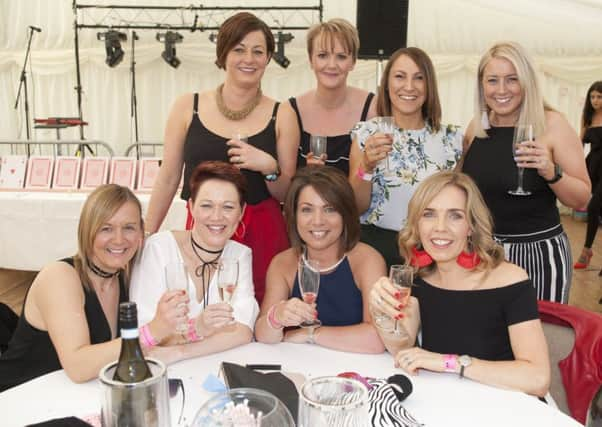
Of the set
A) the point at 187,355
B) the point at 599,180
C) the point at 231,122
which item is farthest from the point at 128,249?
the point at 599,180

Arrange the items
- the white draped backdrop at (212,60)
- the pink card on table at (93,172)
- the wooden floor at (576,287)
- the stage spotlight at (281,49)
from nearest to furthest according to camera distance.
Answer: the wooden floor at (576,287) < the pink card on table at (93,172) < the stage spotlight at (281,49) < the white draped backdrop at (212,60)

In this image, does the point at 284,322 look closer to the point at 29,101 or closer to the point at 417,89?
the point at 417,89

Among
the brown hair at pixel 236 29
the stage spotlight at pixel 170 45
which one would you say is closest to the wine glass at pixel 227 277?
the brown hair at pixel 236 29

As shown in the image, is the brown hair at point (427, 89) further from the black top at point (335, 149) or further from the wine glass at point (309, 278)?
the wine glass at point (309, 278)

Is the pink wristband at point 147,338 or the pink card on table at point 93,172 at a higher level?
the pink card on table at point 93,172

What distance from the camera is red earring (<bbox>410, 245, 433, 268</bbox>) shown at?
189cm

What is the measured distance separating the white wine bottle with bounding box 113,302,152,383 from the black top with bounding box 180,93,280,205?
4.63 feet

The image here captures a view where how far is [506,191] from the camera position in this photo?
2.38 m

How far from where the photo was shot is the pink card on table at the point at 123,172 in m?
4.76

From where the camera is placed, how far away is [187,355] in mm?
1626

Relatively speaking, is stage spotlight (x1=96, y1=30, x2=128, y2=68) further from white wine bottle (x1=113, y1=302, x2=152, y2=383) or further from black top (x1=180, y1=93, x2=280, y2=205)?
white wine bottle (x1=113, y1=302, x2=152, y2=383)

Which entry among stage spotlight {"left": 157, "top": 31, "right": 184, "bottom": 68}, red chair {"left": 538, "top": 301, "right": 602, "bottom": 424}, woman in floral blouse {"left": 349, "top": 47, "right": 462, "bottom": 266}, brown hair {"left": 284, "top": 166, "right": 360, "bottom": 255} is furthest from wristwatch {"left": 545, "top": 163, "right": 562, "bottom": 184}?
stage spotlight {"left": 157, "top": 31, "right": 184, "bottom": 68}

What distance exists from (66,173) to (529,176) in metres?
3.91

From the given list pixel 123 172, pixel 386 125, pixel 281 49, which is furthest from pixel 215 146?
pixel 281 49
